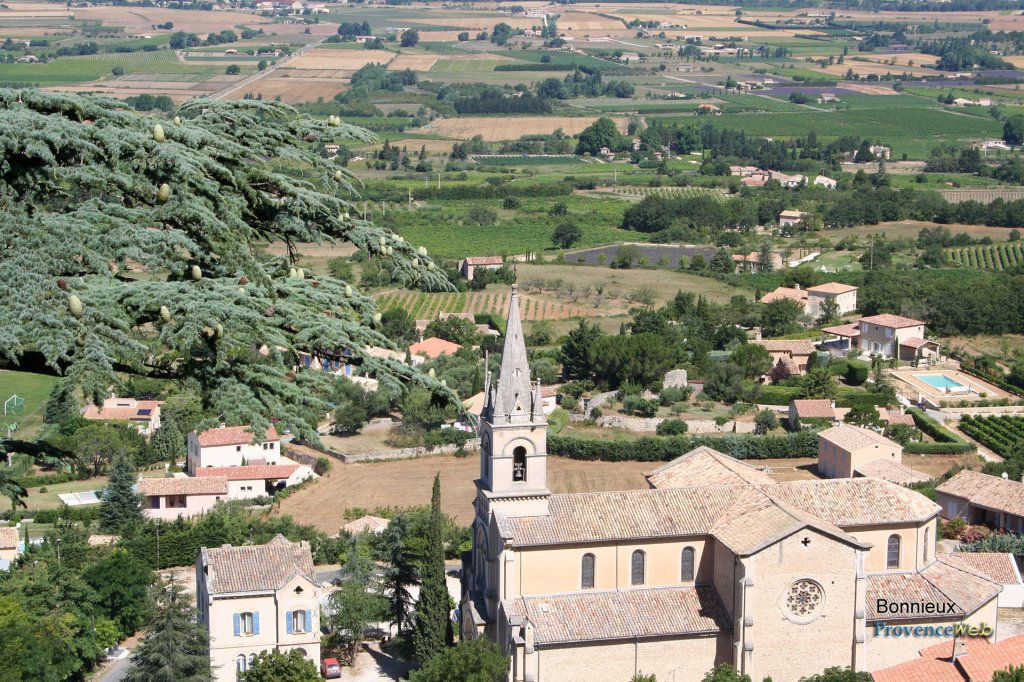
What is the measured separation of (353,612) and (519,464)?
5539mm

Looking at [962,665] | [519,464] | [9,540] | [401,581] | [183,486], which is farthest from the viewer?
[183,486]

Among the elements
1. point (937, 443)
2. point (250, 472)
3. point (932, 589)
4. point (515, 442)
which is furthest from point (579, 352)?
point (932, 589)

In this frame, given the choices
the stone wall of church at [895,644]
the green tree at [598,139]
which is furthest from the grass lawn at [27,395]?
the green tree at [598,139]

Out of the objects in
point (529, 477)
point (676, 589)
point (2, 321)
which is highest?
point (2, 321)

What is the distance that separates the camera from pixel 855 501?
3130cm

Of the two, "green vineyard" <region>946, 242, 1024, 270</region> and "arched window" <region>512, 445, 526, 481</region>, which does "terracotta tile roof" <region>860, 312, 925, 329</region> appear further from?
"arched window" <region>512, 445, 526, 481</region>

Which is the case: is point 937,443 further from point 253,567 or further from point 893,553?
point 253,567

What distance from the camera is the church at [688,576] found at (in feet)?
93.7

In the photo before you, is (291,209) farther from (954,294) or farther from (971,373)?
(954,294)

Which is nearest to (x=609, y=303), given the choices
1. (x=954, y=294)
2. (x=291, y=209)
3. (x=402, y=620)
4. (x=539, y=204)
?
(x=954, y=294)

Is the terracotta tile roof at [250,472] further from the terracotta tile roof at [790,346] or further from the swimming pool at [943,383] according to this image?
the swimming pool at [943,383]

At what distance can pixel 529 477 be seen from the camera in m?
29.9

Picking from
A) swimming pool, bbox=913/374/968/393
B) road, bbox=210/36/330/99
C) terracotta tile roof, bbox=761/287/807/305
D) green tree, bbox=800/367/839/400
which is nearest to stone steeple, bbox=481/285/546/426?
green tree, bbox=800/367/839/400

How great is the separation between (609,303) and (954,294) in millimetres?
17169
